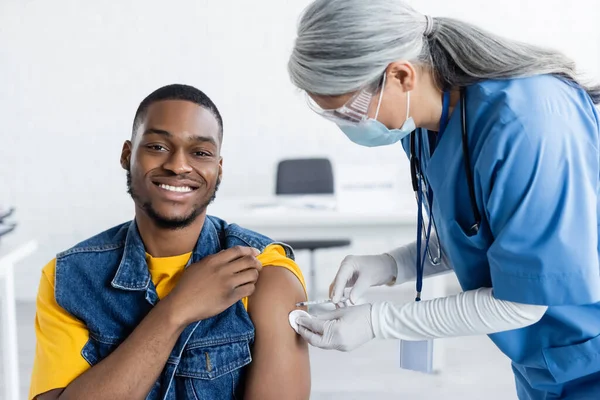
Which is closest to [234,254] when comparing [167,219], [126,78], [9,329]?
[167,219]

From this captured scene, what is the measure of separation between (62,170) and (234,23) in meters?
1.35

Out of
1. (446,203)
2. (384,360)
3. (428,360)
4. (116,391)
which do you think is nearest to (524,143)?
(446,203)

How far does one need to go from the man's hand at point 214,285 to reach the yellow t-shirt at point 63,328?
3.2 inches

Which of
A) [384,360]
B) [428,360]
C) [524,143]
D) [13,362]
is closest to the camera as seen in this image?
[524,143]

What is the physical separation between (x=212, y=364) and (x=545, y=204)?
0.66 m

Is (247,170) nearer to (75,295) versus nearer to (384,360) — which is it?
(384,360)

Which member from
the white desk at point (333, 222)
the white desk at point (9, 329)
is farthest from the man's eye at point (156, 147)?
the white desk at point (333, 222)

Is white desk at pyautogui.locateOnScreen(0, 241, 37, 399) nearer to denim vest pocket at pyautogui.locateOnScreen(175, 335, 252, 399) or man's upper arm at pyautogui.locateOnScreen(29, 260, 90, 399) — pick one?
man's upper arm at pyautogui.locateOnScreen(29, 260, 90, 399)

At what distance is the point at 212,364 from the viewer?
1189 millimetres

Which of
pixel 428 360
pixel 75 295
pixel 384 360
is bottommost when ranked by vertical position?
pixel 384 360

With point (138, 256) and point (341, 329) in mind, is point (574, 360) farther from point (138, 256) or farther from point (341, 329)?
point (138, 256)

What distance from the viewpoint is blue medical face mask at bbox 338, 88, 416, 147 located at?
46.1 inches

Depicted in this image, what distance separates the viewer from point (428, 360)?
1.39 metres

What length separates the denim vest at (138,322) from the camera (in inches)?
46.7
